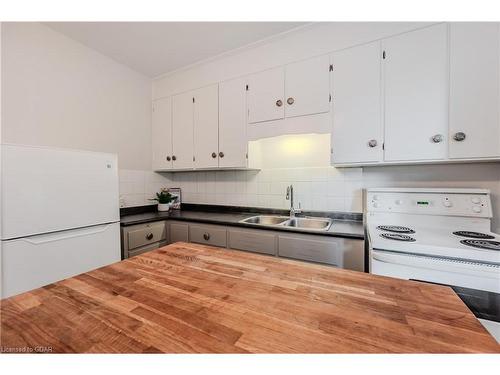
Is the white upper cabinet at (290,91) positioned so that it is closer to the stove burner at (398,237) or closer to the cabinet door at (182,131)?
the cabinet door at (182,131)

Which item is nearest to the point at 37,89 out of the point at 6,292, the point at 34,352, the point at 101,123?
the point at 101,123

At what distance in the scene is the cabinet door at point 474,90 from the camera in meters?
1.30

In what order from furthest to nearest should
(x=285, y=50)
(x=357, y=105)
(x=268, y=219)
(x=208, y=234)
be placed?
1. (x=268, y=219)
2. (x=208, y=234)
3. (x=285, y=50)
4. (x=357, y=105)

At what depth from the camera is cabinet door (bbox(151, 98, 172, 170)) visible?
8.52 feet

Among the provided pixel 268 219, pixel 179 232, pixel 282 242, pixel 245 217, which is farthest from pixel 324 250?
pixel 179 232

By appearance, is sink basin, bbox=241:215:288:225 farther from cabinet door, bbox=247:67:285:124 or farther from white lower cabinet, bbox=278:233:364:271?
cabinet door, bbox=247:67:285:124

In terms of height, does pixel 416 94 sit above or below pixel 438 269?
above

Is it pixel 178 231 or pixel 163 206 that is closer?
pixel 178 231

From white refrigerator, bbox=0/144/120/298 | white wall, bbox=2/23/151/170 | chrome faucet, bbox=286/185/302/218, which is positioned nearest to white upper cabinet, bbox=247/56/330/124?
chrome faucet, bbox=286/185/302/218

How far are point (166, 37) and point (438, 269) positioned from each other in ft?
8.39

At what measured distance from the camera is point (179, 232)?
2205 millimetres

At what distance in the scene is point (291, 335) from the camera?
0.45 meters

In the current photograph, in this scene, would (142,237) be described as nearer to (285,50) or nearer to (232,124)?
(232,124)
